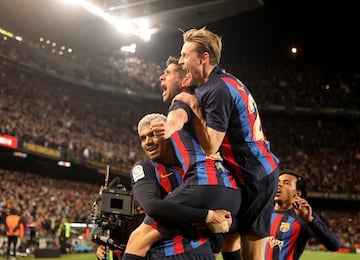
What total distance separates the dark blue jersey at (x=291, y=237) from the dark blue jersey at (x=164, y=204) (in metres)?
1.67

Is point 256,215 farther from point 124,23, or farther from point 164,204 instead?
point 124,23

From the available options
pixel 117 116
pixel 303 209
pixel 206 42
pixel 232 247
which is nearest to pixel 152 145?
pixel 206 42

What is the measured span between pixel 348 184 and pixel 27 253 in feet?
77.2

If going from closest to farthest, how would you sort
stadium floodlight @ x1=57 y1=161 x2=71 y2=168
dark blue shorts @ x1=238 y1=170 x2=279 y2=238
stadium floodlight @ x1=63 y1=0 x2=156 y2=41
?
1. dark blue shorts @ x1=238 y1=170 x2=279 y2=238
2. stadium floodlight @ x1=63 y1=0 x2=156 y2=41
3. stadium floodlight @ x1=57 y1=161 x2=71 y2=168

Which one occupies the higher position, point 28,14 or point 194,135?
point 28,14

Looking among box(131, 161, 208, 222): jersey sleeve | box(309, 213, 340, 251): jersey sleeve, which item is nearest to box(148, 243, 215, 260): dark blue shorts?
box(131, 161, 208, 222): jersey sleeve

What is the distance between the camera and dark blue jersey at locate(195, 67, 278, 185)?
10.4 ft

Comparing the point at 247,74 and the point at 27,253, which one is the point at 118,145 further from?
the point at 27,253

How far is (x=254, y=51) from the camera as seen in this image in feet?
129

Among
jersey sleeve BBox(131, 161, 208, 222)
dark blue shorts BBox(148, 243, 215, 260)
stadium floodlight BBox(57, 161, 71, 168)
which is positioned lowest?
dark blue shorts BBox(148, 243, 215, 260)

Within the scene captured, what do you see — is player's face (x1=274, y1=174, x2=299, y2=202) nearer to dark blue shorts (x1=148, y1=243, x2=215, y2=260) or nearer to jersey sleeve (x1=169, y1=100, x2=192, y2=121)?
dark blue shorts (x1=148, y1=243, x2=215, y2=260)

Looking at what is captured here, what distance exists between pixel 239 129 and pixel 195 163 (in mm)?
390

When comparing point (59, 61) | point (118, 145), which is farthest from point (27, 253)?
point (59, 61)

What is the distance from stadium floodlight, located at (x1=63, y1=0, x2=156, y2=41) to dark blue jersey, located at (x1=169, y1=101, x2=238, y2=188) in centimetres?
2162
